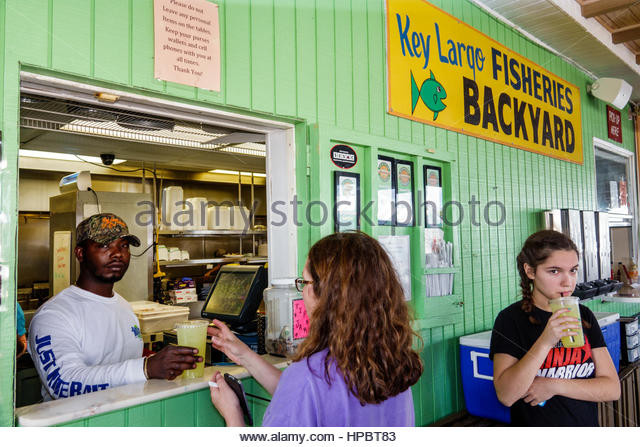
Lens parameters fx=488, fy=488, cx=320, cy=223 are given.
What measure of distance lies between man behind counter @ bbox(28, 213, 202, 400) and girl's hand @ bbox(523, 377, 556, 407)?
117cm

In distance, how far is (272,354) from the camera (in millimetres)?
2068

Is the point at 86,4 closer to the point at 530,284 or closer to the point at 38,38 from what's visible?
the point at 38,38

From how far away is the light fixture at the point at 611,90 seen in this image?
4516 mm

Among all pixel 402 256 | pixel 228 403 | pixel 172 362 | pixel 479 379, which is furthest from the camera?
pixel 479 379

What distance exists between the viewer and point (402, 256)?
2.68 m

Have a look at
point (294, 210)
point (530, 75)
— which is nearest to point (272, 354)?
point (294, 210)

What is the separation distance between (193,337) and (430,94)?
6.69 ft

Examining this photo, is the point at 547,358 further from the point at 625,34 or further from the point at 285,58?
the point at 625,34

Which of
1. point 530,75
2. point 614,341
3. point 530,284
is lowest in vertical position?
point 614,341

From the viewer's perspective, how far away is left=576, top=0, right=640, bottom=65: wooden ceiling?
3.59 metres

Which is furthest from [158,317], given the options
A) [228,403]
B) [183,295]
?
[228,403]

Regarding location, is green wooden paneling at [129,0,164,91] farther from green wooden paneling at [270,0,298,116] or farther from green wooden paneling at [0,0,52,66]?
green wooden paneling at [270,0,298,116]

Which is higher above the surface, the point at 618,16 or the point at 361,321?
the point at 618,16
